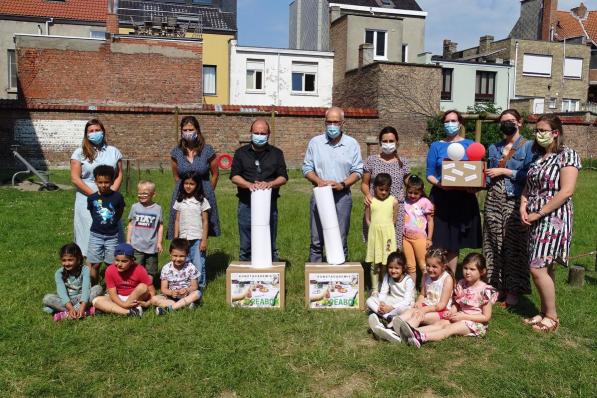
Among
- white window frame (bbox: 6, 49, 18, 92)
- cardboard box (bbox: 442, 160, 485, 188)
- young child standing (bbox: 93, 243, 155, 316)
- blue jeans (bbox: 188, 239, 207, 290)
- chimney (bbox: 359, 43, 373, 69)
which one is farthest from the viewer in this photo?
white window frame (bbox: 6, 49, 18, 92)

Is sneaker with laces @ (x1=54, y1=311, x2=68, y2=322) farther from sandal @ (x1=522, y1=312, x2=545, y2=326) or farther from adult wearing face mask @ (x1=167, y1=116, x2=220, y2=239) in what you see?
sandal @ (x1=522, y1=312, x2=545, y2=326)

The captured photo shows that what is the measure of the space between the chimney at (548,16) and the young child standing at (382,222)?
44.9 metres

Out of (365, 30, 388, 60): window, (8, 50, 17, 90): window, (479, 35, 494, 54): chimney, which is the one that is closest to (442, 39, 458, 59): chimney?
(479, 35, 494, 54): chimney

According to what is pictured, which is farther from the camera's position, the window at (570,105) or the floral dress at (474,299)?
the window at (570,105)

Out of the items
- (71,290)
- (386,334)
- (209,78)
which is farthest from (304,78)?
(386,334)

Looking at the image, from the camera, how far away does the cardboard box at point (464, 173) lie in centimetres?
551

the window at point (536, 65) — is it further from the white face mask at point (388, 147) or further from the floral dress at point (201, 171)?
the floral dress at point (201, 171)

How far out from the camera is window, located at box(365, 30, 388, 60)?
3362 centimetres

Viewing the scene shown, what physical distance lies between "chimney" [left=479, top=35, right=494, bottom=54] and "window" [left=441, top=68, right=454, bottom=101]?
11057 millimetres

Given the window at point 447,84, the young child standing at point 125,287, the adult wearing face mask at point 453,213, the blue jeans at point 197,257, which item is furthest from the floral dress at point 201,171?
the window at point 447,84

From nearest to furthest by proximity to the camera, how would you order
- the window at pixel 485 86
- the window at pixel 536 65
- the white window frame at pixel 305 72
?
1. the white window frame at pixel 305 72
2. the window at pixel 485 86
3. the window at pixel 536 65

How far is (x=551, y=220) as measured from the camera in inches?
193

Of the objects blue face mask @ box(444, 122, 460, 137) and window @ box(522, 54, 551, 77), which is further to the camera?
window @ box(522, 54, 551, 77)

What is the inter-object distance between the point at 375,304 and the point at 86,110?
17.9 m
